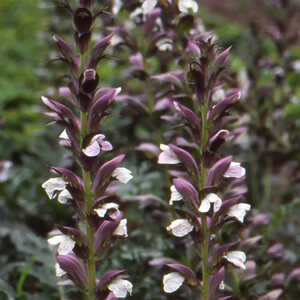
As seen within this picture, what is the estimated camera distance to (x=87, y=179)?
1.71 m

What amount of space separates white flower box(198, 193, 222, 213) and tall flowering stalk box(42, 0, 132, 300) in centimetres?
23

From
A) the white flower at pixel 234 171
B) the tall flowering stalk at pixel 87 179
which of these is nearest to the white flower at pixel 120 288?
the tall flowering stalk at pixel 87 179

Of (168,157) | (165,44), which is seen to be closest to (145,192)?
(165,44)

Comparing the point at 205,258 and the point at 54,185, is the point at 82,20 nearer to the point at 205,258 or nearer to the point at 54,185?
the point at 54,185

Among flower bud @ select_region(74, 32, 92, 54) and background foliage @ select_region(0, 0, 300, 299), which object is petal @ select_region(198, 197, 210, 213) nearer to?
flower bud @ select_region(74, 32, 92, 54)

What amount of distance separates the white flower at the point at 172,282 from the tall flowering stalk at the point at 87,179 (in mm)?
108

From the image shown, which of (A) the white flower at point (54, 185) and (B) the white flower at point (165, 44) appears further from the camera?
(B) the white flower at point (165, 44)

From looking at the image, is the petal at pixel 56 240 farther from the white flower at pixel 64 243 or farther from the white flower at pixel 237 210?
the white flower at pixel 237 210

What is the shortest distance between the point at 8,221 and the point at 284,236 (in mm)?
1575

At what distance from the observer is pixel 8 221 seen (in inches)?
127

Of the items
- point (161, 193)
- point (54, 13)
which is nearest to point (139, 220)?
point (161, 193)

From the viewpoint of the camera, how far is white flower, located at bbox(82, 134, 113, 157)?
160 cm

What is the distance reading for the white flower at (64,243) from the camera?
165 centimetres

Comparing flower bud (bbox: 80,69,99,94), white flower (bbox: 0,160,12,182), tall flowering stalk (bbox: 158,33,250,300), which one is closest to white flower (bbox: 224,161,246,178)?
tall flowering stalk (bbox: 158,33,250,300)
